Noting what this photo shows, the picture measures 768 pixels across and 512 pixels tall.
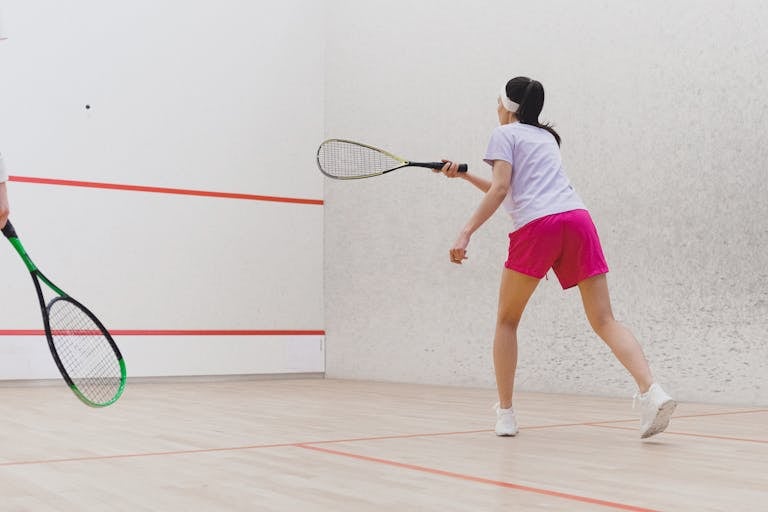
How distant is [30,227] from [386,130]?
5.93 feet

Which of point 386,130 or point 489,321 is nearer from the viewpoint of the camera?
point 489,321

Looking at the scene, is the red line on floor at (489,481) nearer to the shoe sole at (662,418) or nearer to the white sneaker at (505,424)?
the white sneaker at (505,424)

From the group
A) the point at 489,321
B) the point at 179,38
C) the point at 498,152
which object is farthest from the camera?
the point at 179,38

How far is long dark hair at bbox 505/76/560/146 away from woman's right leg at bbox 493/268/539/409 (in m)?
0.40

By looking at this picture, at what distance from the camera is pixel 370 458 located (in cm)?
206

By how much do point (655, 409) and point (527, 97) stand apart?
2.74ft

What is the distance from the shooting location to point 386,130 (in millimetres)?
5016

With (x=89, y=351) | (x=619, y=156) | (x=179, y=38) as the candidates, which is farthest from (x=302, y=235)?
(x=89, y=351)

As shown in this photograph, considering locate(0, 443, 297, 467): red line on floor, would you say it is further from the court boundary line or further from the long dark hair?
the long dark hair

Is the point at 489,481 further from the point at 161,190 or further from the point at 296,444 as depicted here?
the point at 161,190

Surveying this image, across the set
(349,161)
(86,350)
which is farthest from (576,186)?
(86,350)

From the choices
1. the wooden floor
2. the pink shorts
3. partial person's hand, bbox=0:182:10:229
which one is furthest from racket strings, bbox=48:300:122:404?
the pink shorts

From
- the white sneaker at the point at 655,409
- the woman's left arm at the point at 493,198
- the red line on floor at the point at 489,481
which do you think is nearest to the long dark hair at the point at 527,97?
the woman's left arm at the point at 493,198

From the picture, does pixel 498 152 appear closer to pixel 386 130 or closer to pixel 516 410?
pixel 516 410
